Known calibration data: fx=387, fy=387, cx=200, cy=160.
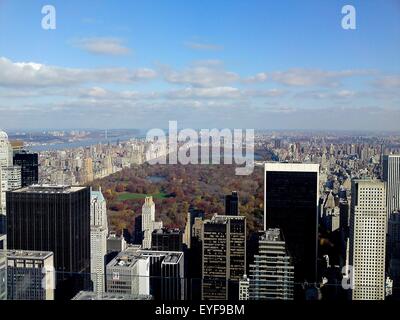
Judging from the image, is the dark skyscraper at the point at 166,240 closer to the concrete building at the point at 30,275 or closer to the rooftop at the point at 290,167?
the concrete building at the point at 30,275

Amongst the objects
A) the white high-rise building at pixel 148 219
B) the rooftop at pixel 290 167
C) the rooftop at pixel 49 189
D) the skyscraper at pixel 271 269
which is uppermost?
the rooftop at pixel 290 167

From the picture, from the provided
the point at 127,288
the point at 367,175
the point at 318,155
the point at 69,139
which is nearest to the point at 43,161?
the point at 69,139

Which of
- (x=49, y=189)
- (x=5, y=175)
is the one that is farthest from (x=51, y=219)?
(x=5, y=175)

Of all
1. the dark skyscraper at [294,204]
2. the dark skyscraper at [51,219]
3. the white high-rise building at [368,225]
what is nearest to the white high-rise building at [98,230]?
the dark skyscraper at [51,219]

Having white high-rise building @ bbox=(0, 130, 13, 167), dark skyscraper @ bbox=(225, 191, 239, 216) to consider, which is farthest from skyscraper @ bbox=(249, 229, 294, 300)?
white high-rise building @ bbox=(0, 130, 13, 167)

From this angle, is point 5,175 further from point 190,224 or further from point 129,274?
point 129,274
